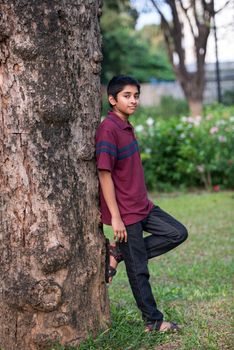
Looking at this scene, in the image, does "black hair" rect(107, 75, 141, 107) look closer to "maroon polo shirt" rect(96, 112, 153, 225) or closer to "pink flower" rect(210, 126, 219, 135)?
"maroon polo shirt" rect(96, 112, 153, 225)

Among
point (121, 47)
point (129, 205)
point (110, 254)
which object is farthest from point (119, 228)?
point (121, 47)

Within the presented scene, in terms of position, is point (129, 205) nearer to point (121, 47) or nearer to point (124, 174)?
point (124, 174)

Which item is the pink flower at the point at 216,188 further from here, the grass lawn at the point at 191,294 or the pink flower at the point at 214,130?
the grass lawn at the point at 191,294

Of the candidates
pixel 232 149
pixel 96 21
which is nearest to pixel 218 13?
pixel 232 149

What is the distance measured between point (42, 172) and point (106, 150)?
404 mm

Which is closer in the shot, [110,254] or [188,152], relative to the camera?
[110,254]

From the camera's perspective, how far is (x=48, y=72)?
3578 mm

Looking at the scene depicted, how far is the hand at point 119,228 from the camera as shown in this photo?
149 inches

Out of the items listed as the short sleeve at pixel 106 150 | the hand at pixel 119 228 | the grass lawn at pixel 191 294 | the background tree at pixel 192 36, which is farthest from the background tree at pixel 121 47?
the hand at pixel 119 228

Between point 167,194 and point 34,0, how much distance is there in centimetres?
884

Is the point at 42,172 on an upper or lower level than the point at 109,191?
upper

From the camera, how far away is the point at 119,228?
379 cm

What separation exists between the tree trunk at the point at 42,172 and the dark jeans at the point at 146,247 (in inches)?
12.5

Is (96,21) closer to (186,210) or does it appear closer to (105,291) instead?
(105,291)
